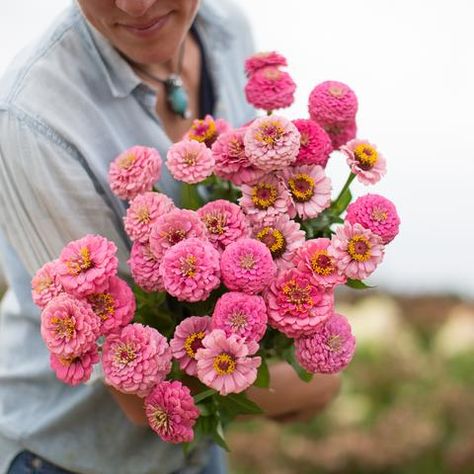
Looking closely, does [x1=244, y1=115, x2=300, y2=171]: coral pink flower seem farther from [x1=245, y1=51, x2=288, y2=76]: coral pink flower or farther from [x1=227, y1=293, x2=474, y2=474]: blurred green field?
[x1=227, y1=293, x2=474, y2=474]: blurred green field

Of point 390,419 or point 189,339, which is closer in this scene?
point 189,339

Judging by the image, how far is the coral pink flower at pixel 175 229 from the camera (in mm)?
1168

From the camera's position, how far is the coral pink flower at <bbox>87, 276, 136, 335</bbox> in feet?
3.77

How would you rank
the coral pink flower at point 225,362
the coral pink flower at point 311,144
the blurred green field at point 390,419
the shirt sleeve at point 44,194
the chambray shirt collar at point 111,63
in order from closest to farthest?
the coral pink flower at point 225,362, the coral pink flower at point 311,144, the shirt sleeve at point 44,194, the chambray shirt collar at point 111,63, the blurred green field at point 390,419

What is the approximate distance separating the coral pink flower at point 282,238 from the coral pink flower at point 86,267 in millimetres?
190

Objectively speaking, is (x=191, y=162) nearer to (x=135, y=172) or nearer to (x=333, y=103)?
(x=135, y=172)

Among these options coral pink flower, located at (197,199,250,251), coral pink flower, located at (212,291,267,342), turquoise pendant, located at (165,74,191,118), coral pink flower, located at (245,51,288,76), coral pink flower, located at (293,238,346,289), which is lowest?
turquoise pendant, located at (165,74,191,118)

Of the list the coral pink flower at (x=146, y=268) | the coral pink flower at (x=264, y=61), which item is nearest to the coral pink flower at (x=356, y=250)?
the coral pink flower at (x=146, y=268)

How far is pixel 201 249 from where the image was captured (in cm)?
113

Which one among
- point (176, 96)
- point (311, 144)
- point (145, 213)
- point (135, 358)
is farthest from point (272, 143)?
point (176, 96)

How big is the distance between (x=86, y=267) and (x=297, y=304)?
0.26m

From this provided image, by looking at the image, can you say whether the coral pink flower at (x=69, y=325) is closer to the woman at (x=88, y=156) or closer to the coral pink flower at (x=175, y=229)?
the coral pink flower at (x=175, y=229)

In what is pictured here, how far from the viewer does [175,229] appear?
1.17m

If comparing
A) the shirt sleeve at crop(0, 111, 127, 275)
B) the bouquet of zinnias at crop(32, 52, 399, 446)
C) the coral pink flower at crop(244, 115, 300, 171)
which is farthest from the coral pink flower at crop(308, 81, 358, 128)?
the shirt sleeve at crop(0, 111, 127, 275)
